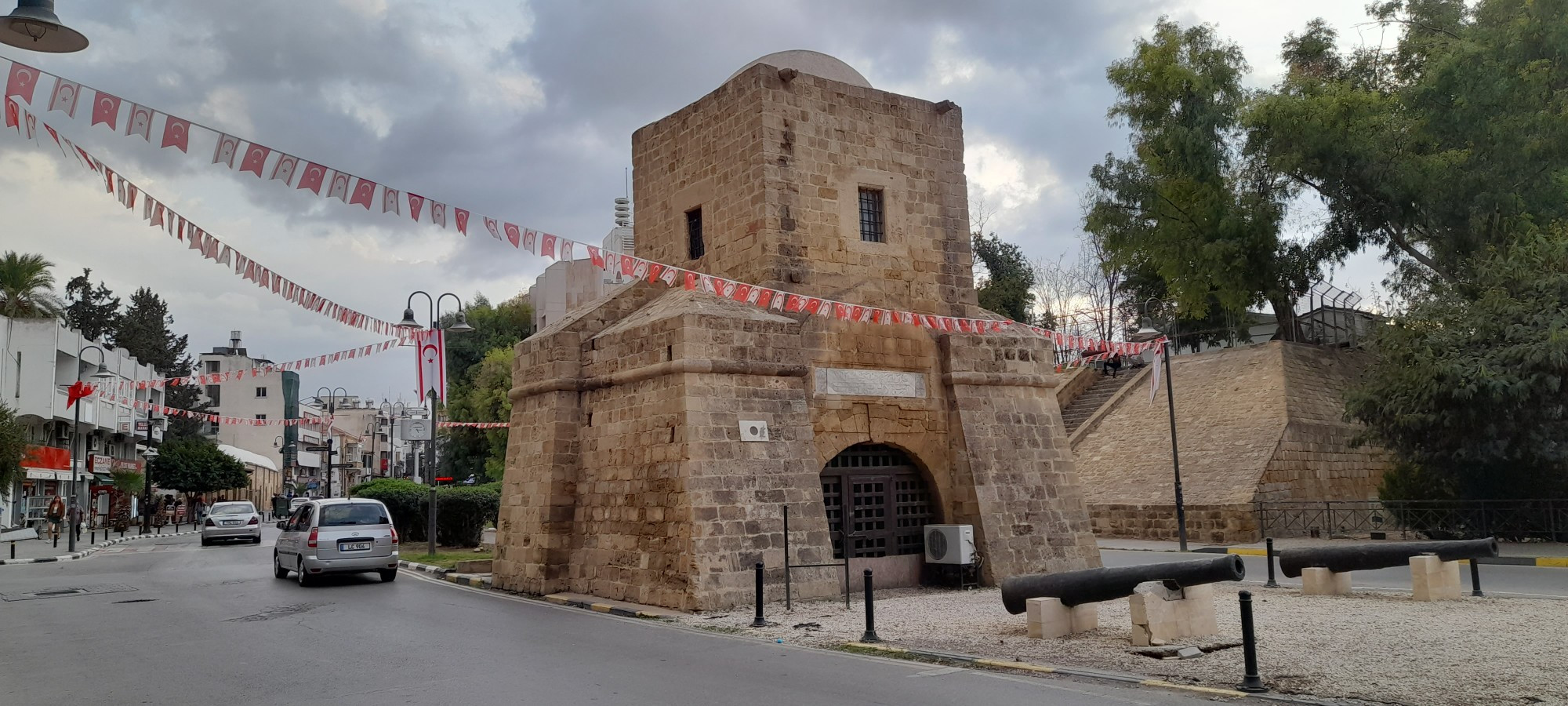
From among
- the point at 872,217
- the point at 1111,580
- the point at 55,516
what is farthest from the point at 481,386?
the point at 1111,580

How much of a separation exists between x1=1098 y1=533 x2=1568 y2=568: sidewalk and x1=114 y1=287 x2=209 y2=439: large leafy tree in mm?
46133

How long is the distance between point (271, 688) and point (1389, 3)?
33044mm

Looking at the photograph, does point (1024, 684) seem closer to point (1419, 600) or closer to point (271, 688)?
point (271, 688)

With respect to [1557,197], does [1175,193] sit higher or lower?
higher

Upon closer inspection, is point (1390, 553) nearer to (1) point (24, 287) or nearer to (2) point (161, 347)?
(1) point (24, 287)

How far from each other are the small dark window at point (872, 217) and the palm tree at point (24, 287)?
32.5 metres

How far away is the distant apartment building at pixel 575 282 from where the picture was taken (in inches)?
1351

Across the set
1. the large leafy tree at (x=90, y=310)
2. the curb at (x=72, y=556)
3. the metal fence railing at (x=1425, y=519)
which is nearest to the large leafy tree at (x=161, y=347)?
the large leafy tree at (x=90, y=310)

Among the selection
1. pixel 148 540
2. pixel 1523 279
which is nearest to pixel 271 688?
pixel 1523 279

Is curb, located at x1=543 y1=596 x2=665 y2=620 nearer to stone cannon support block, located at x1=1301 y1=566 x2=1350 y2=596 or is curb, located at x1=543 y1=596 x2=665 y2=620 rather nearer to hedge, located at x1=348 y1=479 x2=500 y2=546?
stone cannon support block, located at x1=1301 y1=566 x2=1350 y2=596

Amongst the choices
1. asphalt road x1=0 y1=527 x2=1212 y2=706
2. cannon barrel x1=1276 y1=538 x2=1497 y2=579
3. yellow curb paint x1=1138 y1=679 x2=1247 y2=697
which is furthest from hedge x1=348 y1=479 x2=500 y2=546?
yellow curb paint x1=1138 y1=679 x2=1247 y2=697

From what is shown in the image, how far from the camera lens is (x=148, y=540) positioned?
33.6 m

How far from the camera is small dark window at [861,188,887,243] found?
15.5 m

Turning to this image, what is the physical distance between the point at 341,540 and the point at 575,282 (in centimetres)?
2026
